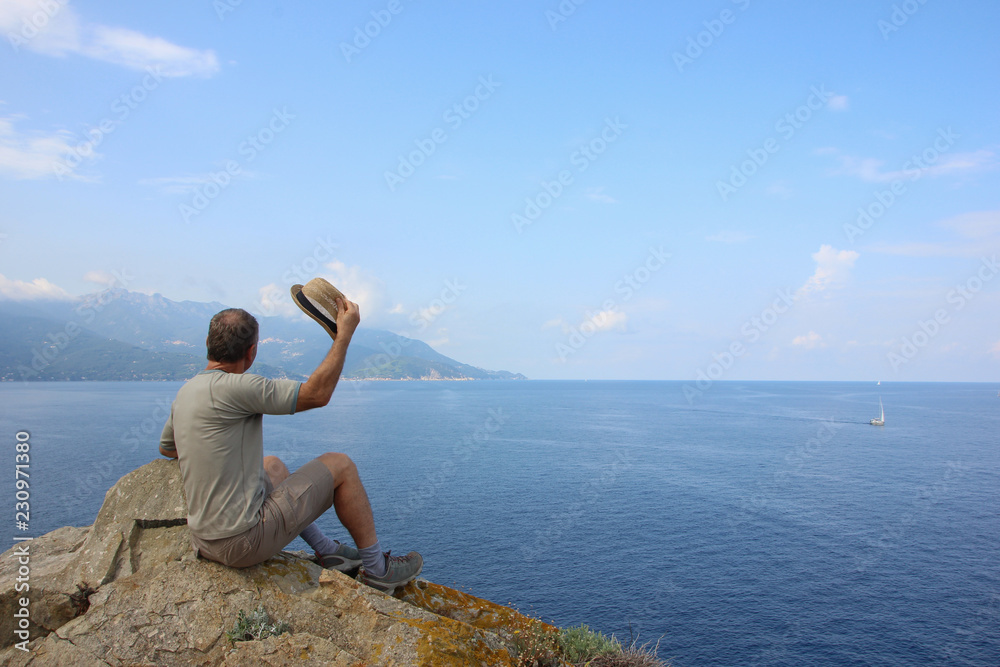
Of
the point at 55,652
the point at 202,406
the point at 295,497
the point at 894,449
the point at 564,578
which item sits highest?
the point at 894,449

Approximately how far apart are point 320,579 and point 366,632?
846 mm

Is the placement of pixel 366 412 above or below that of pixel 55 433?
above

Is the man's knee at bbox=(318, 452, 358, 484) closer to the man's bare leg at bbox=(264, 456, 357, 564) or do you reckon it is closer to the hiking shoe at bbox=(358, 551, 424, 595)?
the man's bare leg at bbox=(264, 456, 357, 564)

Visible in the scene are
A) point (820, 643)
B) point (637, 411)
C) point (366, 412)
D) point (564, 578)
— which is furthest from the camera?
point (637, 411)

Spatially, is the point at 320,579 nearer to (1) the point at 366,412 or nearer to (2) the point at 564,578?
(2) the point at 564,578

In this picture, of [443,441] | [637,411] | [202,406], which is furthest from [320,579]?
[637,411]

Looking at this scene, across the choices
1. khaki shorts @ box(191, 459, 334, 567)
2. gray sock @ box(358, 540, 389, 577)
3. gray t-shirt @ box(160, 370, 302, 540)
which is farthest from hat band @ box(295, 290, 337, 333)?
gray sock @ box(358, 540, 389, 577)

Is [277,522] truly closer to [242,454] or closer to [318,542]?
[242,454]

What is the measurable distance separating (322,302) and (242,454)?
160cm

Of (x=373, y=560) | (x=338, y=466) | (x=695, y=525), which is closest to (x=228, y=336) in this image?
(x=338, y=466)

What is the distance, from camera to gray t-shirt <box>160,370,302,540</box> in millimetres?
5164

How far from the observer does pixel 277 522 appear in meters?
5.67

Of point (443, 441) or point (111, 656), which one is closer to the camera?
point (111, 656)

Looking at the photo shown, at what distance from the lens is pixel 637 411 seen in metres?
160
